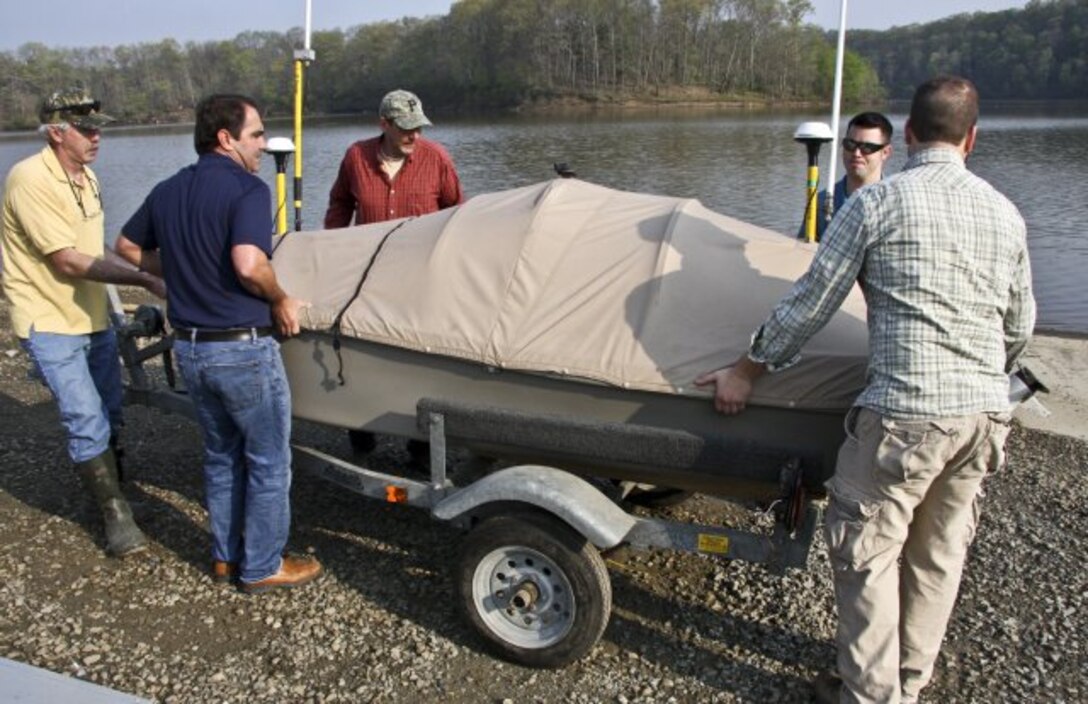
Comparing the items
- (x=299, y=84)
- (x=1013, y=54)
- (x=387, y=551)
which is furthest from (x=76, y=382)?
(x=1013, y=54)

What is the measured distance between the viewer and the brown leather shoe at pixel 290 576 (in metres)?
4.27

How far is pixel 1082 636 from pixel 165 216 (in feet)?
14.6

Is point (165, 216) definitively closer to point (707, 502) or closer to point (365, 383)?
point (365, 383)

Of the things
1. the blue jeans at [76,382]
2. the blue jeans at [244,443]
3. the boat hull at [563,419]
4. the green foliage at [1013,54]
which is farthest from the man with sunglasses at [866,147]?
the green foliage at [1013,54]

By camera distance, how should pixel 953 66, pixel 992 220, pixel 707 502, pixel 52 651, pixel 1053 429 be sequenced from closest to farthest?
pixel 992 220
pixel 52 651
pixel 707 502
pixel 1053 429
pixel 953 66

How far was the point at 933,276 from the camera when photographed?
2.82 meters

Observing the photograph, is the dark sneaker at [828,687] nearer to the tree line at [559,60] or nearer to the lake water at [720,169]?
the lake water at [720,169]

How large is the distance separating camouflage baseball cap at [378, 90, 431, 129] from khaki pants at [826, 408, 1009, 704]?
3573mm

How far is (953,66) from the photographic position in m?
78.9

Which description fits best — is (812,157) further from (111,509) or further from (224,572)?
(111,509)

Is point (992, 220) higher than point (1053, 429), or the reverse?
point (992, 220)

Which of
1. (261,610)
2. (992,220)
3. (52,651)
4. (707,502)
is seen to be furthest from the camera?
(707,502)

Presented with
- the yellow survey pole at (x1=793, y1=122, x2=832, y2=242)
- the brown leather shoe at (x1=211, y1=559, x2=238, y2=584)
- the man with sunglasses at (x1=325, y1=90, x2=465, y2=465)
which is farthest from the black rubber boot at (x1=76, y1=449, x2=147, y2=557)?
the yellow survey pole at (x1=793, y1=122, x2=832, y2=242)

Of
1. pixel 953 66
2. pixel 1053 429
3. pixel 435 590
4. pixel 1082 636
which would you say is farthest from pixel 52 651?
pixel 953 66
